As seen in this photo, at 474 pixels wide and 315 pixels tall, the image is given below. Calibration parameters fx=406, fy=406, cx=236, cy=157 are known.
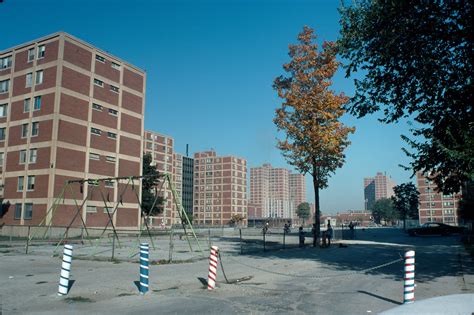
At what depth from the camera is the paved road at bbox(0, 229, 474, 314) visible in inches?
359

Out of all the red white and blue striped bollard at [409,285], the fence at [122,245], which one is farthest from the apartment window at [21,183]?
the red white and blue striped bollard at [409,285]

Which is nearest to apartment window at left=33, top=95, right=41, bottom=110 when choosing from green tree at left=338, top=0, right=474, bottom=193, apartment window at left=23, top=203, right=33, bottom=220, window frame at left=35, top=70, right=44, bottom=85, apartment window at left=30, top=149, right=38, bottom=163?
window frame at left=35, top=70, right=44, bottom=85

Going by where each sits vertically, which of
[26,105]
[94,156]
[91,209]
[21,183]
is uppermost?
[26,105]

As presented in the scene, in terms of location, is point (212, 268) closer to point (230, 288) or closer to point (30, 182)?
point (230, 288)

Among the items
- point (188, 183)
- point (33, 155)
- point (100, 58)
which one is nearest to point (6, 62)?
point (100, 58)

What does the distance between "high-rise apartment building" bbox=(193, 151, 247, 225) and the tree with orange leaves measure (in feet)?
399

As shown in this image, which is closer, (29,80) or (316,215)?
(316,215)

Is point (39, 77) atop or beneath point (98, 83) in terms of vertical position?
beneath

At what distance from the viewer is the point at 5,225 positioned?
4506 cm

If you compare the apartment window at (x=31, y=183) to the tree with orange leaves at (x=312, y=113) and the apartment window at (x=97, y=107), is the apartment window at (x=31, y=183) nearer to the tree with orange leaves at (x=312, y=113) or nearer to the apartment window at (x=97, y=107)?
the apartment window at (x=97, y=107)

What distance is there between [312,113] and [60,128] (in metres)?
29.9

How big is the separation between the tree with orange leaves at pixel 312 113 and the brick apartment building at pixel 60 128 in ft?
91.2

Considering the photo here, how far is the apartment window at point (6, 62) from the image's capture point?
166 feet

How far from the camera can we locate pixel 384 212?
573ft
